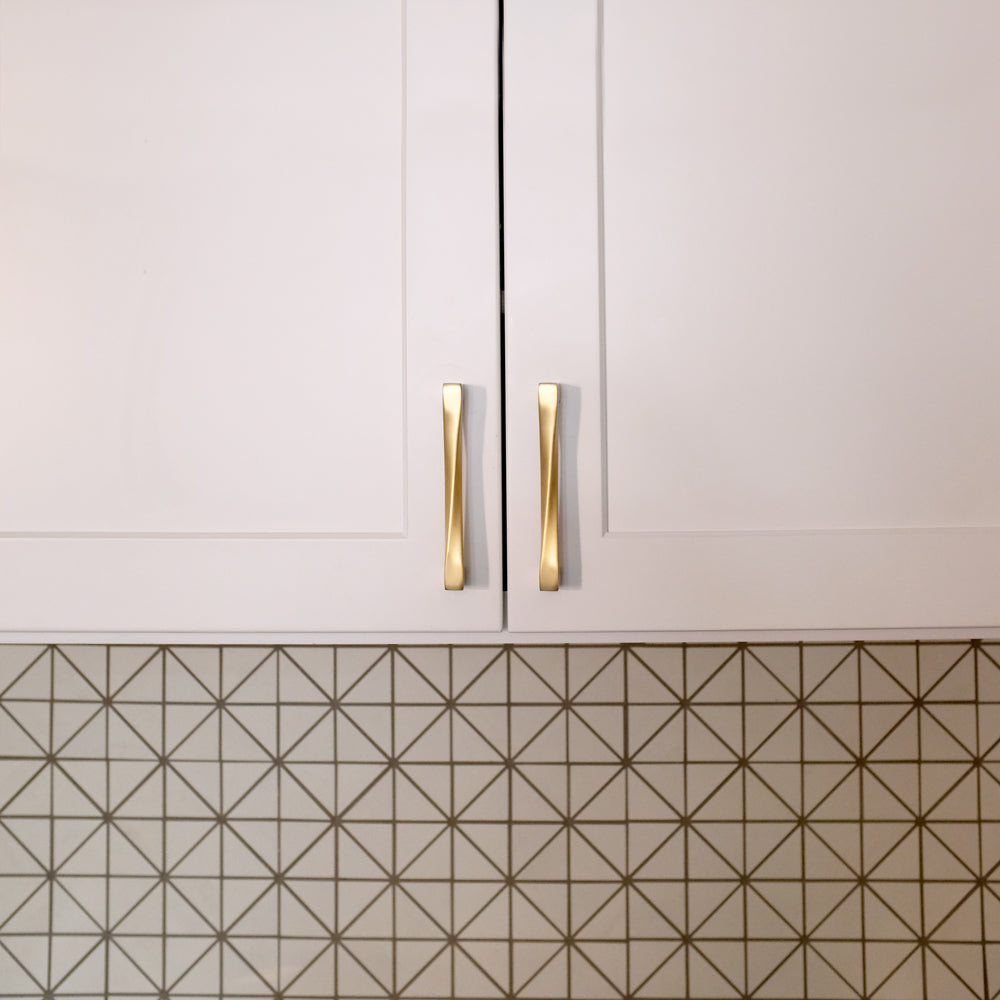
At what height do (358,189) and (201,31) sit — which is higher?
(201,31)

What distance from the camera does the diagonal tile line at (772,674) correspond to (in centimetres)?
112

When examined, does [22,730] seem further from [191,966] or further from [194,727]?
[191,966]

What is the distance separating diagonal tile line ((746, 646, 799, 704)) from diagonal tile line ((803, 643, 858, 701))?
1cm

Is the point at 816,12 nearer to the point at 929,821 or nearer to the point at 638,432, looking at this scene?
the point at 638,432

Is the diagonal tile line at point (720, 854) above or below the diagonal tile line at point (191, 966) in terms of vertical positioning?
above

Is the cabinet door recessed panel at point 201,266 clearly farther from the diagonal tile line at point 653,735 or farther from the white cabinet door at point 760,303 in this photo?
the diagonal tile line at point 653,735

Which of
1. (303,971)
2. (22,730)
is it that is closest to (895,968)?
(303,971)

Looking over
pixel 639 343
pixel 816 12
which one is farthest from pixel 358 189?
pixel 816 12

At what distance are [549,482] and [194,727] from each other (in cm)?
62

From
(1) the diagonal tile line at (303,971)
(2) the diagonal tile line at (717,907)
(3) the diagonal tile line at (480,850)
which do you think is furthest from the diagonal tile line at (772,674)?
(1) the diagonal tile line at (303,971)

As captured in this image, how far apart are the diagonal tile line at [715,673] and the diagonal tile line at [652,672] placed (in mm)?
17

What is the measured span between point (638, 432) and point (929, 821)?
662mm

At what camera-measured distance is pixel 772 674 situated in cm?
112

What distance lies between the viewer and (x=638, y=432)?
2.56 ft
